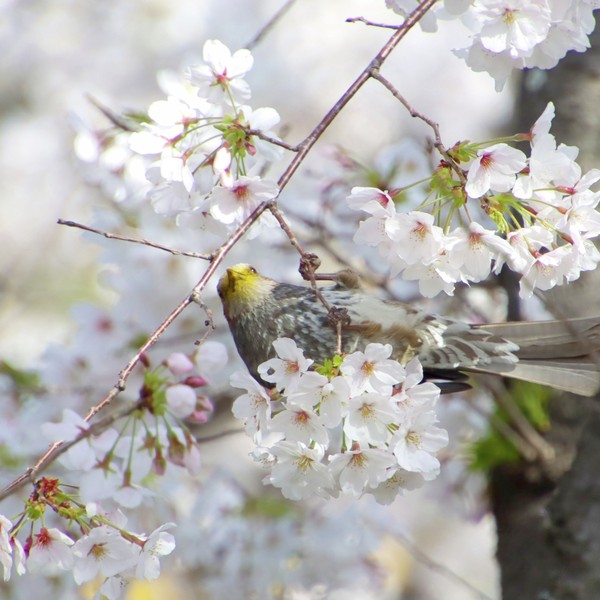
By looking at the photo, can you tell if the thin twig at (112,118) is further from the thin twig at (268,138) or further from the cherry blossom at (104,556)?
the cherry blossom at (104,556)

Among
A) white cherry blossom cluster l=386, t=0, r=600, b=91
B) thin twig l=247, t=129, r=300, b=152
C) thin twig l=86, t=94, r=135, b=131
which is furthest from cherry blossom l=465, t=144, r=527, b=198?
thin twig l=86, t=94, r=135, b=131

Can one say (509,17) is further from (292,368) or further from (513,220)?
(292,368)

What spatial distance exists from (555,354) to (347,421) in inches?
26.6

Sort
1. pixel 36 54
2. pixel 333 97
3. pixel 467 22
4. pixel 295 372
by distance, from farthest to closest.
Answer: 1. pixel 36 54
2. pixel 333 97
3. pixel 467 22
4. pixel 295 372

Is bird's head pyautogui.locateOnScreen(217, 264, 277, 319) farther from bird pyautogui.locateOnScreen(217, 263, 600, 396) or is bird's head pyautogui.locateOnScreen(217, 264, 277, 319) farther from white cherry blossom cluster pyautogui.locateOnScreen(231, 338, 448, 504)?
white cherry blossom cluster pyautogui.locateOnScreen(231, 338, 448, 504)

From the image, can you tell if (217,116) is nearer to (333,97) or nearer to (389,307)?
(389,307)

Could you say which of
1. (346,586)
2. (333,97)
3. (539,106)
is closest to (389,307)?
(539,106)

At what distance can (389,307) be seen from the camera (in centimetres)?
175

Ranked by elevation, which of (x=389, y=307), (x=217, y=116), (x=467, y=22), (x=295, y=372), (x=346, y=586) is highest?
(x=467, y=22)

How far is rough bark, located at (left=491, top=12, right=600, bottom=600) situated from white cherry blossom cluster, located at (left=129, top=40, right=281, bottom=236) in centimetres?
76

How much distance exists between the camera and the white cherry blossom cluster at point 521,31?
1.26 metres

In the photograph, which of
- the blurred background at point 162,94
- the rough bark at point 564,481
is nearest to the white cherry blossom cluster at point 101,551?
the rough bark at point 564,481

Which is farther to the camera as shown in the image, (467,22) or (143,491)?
(143,491)

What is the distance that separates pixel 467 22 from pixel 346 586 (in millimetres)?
1880
